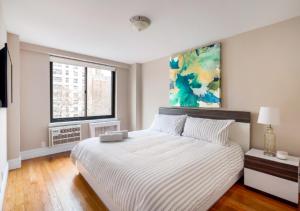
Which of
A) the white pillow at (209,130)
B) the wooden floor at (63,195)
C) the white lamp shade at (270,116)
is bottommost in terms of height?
the wooden floor at (63,195)

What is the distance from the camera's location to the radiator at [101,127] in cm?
395

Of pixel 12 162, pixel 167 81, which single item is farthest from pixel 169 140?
pixel 12 162

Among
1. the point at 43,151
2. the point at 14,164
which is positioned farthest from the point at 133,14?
the point at 43,151

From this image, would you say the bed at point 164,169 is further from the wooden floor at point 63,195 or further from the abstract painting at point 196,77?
the abstract painting at point 196,77

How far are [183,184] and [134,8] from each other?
1.98m

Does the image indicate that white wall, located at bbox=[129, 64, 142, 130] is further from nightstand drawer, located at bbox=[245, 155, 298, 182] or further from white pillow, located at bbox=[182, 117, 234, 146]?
nightstand drawer, located at bbox=[245, 155, 298, 182]

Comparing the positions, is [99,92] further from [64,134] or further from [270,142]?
[270,142]

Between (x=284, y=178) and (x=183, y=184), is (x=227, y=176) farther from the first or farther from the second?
(x=183, y=184)

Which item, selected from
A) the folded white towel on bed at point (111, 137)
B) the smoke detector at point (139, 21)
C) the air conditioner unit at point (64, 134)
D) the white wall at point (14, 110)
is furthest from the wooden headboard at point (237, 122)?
the white wall at point (14, 110)

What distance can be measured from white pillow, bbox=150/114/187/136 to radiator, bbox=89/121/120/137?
1522 mm

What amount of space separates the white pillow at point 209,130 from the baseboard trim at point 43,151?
2.75 meters

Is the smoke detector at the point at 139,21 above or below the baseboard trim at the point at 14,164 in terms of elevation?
above

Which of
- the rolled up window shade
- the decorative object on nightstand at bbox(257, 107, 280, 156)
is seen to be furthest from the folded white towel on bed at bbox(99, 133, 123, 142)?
the rolled up window shade

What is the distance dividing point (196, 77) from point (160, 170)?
2126 millimetres
